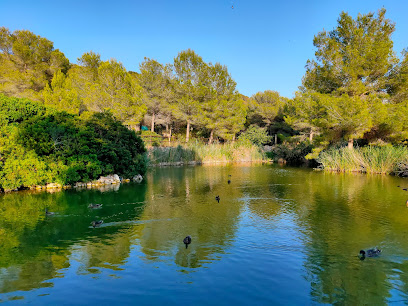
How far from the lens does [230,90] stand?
109ft

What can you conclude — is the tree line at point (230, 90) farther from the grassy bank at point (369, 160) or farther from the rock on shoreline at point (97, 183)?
the rock on shoreline at point (97, 183)

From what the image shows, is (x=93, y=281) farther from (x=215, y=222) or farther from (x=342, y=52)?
(x=342, y=52)

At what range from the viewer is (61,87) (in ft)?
109

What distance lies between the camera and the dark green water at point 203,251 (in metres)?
4.16

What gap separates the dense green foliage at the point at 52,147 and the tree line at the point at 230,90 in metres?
12.6

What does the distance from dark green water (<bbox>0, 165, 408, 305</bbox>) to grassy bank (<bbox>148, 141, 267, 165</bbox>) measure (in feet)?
42.5

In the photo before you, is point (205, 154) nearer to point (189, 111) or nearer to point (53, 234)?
point (189, 111)

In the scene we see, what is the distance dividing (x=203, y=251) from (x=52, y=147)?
9148 millimetres

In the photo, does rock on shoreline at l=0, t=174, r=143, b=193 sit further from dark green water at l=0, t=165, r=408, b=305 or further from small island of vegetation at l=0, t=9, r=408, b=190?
dark green water at l=0, t=165, r=408, b=305

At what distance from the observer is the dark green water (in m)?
4.16

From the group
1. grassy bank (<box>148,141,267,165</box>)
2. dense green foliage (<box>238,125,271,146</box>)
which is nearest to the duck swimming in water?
grassy bank (<box>148,141,267,165</box>)

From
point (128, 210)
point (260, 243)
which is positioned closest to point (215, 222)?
point (260, 243)

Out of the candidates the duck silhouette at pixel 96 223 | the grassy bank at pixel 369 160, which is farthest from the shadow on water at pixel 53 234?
the grassy bank at pixel 369 160

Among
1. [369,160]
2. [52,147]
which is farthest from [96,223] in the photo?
[369,160]
